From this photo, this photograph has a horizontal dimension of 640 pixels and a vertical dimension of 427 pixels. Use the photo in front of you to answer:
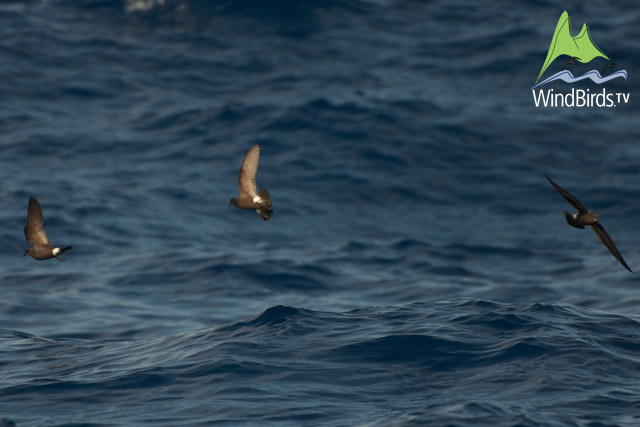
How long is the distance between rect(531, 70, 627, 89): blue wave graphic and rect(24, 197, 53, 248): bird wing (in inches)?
665

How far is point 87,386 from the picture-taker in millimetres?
10492

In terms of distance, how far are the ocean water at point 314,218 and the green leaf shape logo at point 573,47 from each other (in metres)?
0.43

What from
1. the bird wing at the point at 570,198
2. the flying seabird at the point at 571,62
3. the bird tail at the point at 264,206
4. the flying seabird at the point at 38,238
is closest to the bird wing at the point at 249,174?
the bird tail at the point at 264,206

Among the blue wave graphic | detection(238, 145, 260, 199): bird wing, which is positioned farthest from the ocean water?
detection(238, 145, 260, 199): bird wing

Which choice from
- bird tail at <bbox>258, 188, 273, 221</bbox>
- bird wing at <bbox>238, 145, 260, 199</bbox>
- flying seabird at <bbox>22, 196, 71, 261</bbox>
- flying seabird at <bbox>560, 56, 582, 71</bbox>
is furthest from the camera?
flying seabird at <bbox>560, 56, 582, 71</bbox>

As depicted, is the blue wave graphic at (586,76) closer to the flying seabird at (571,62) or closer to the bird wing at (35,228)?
the flying seabird at (571,62)

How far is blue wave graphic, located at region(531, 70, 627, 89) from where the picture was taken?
24828mm

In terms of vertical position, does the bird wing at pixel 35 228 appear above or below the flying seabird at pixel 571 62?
below

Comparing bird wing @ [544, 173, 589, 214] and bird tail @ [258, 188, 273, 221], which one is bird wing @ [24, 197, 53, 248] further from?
bird wing @ [544, 173, 589, 214]

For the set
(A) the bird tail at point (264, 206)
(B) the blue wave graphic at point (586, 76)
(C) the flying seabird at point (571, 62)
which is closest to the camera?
(A) the bird tail at point (264, 206)

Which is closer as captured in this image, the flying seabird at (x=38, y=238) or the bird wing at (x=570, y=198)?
the bird wing at (x=570, y=198)

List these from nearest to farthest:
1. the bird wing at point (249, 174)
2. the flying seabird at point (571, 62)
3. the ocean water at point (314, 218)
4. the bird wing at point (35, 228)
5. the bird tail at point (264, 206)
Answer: the ocean water at point (314, 218)
the bird tail at point (264, 206)
the bird wing at point (249, 174)
the bird wing at point (35, 228)
the flying seabird at point (571, 62)

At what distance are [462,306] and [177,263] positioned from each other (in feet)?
21.8

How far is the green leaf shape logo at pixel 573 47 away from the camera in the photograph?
84.1 feet
